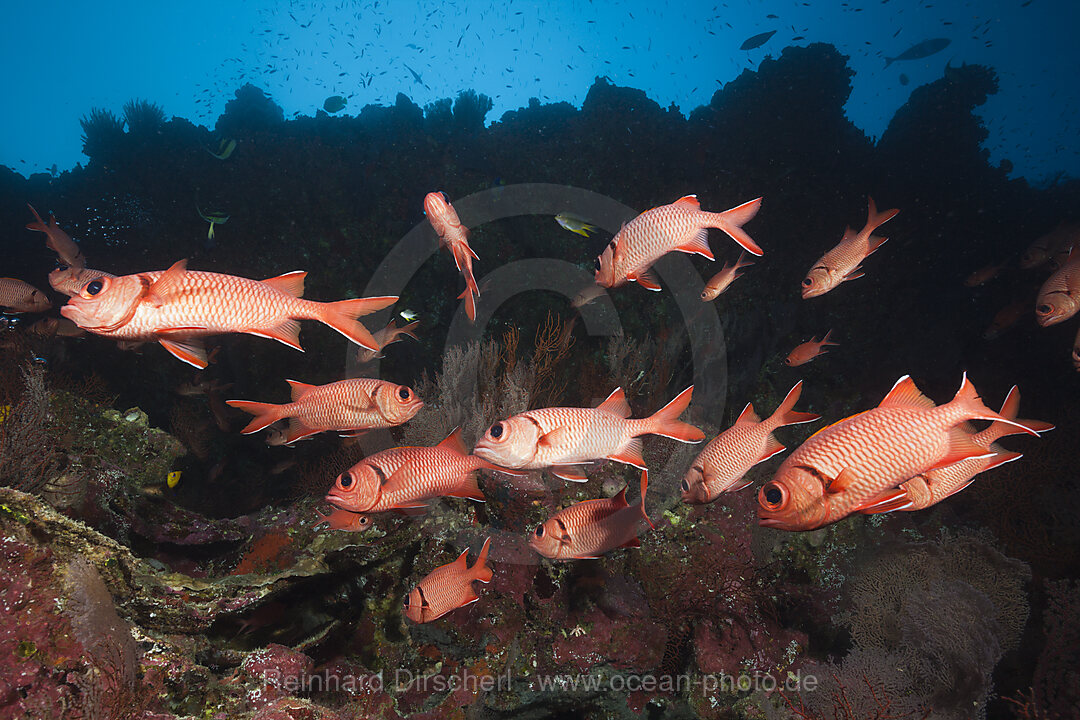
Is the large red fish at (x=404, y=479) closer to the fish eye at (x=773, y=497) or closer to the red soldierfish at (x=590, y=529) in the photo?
the red soldierfish at (x=590, y=529)

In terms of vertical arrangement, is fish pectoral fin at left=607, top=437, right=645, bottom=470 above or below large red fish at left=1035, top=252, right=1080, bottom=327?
below

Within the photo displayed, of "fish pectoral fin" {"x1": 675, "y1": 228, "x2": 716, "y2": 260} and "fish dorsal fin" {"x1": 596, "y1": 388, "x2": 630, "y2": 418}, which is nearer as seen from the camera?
"fish dorsal fin" {"x1": 596, "y1": 388, "x2": 630, "y2": 418}

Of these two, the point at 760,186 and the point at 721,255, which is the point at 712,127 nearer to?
the point at 760,186

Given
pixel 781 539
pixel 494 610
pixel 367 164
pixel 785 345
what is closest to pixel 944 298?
pixel 785 345

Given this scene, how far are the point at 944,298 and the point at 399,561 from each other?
1256 cm

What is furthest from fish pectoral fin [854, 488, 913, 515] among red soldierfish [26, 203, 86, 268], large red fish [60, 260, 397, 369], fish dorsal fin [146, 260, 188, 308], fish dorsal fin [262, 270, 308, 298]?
red soldierfish [26, 203, 86, 268]

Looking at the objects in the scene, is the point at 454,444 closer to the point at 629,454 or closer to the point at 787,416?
the point at 629,454

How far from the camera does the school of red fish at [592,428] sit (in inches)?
73.6

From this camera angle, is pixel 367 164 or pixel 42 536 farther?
pixel 367 164

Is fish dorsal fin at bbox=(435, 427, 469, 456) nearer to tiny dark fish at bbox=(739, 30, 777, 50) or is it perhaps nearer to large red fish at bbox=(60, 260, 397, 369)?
large red fish at bbox=(60, 260, 397, 369)

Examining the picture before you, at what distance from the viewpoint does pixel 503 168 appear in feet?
32.9

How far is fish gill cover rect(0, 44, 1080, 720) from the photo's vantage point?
2994 mm

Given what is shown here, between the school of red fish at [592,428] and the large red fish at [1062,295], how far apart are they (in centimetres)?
1

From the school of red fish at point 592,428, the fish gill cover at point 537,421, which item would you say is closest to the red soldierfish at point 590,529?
the school of red fish at point 592,428
